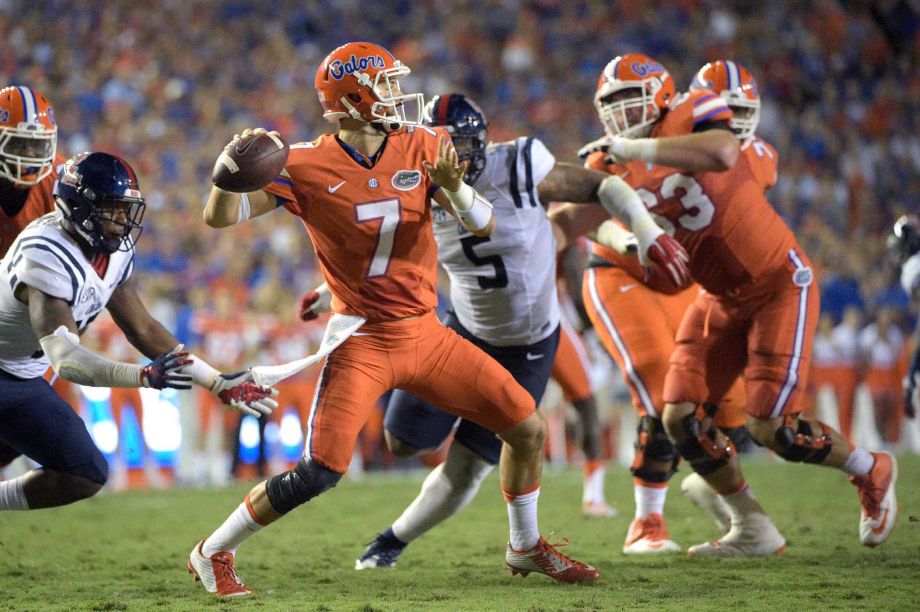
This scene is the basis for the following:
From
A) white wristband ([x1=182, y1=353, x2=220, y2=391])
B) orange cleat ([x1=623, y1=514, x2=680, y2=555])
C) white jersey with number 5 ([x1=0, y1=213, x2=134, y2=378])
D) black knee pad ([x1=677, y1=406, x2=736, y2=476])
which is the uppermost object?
white jersey with number 5 ([x1=0, y1=213, x2=134, y2=378])

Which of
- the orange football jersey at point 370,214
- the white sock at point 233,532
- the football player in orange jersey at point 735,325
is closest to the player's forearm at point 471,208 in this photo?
the orange football jersey at point 370,214

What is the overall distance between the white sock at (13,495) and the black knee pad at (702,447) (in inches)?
106

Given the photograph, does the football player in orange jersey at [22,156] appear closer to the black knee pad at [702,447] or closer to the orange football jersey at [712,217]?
the orange football jersey at [712,217]

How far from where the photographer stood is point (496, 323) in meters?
5.07

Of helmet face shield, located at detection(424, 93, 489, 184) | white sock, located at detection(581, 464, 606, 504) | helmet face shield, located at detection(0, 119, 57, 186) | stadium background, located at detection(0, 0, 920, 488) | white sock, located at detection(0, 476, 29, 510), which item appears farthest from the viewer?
stadium background, located at detection(0, 0, 920, 488)

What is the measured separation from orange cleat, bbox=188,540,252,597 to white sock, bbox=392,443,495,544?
0.99 metres

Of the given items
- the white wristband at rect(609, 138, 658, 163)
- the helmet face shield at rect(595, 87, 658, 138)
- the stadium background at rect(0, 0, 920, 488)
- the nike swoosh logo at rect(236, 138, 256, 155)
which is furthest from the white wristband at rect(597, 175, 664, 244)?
the stadium background at rect(0, 0, 920, 488)

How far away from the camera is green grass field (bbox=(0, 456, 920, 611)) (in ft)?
13.4

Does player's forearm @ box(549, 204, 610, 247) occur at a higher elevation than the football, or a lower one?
lower

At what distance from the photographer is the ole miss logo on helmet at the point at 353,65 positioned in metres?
4.27

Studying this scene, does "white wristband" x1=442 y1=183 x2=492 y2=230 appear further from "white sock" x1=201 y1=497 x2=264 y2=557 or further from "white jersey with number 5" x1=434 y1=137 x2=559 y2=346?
"white sock" x1=201 y1=497 x2=264 y2=557

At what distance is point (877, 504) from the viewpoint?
5184 mm

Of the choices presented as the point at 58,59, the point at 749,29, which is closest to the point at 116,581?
the point at 58,59

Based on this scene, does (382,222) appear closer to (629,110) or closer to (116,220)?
(116,220)
